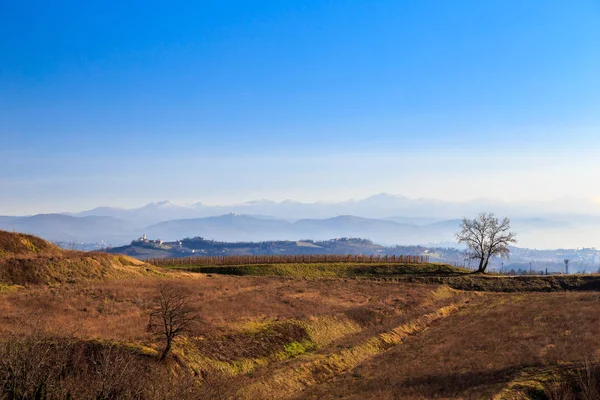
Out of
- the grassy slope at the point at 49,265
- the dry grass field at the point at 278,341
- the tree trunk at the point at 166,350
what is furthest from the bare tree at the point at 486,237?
the tree trunk at the point at 166,350

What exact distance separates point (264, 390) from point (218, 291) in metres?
37.4

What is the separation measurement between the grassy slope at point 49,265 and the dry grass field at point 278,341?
10.4 inches

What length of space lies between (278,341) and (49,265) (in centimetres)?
4150

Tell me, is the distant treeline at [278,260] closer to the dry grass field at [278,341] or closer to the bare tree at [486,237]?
the bare tree at [486,237]

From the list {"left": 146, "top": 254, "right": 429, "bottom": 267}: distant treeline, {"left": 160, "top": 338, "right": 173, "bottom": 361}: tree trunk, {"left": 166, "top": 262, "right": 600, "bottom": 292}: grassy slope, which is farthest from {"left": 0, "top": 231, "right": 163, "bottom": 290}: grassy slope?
{"left": 146, "top": 254, "right": 429, "bottom": 267}: distant treeline

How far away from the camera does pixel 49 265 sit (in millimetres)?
71000

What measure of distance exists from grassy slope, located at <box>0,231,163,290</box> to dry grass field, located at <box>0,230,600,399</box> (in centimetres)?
26

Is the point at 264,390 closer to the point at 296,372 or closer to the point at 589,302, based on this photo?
the point at 296,372

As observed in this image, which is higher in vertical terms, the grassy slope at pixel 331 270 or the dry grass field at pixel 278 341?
the grassy slope at pixel 331 270

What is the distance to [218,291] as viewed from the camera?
237 ft

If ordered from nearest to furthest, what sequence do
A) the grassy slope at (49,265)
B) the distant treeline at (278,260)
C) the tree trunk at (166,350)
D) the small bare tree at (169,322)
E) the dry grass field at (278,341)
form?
the dry grass field at (278,341), the tree trunk at (166,350), the small bare tree at (169,322), the grassy slope at (49,265), the distant treeline at (278,260)

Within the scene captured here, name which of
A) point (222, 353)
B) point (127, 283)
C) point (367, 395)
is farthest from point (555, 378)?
point (127, 283)

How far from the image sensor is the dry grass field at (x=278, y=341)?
27.4m

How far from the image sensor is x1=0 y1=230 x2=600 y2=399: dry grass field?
27427 mm
